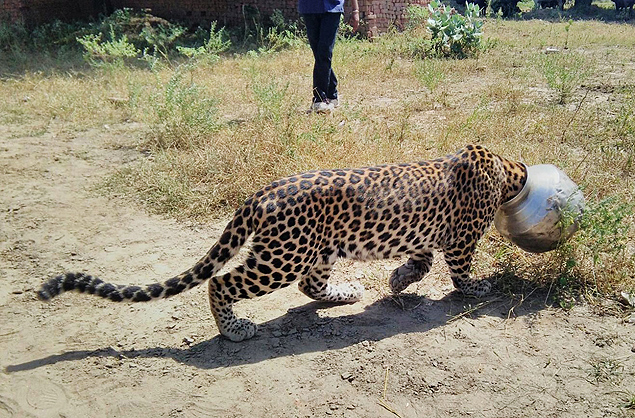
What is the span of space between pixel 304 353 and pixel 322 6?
566 centimetres

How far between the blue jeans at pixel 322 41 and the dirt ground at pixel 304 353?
420 cm

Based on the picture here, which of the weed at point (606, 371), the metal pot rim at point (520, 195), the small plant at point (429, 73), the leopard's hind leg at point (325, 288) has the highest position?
the small plant at point (429, 73)

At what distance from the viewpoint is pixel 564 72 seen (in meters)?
9.22

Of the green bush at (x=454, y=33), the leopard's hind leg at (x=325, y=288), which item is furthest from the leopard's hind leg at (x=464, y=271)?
the green bush at (x=454, y=33)

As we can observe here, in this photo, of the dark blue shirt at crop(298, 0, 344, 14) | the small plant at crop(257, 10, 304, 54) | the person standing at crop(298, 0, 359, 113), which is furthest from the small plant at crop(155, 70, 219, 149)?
the small plant at crop(257, 10, 304, 54)

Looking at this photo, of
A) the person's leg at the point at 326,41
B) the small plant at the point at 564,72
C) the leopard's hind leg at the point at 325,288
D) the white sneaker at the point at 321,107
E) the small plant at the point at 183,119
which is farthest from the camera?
the small plant at the point at 564,72

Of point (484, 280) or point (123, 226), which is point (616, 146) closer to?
point (484, 280)

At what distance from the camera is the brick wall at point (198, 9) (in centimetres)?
1439

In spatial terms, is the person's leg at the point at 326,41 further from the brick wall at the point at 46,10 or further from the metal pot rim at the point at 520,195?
the brick wall at the point at 46,10

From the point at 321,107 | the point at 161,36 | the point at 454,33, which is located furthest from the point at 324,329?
the point at 161,36

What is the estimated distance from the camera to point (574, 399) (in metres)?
3.49

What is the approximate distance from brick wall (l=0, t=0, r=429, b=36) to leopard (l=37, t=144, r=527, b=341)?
10481mm

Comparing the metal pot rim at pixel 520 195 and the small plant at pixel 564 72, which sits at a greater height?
the small plant at pixel 564 72

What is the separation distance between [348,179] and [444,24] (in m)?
9.20
